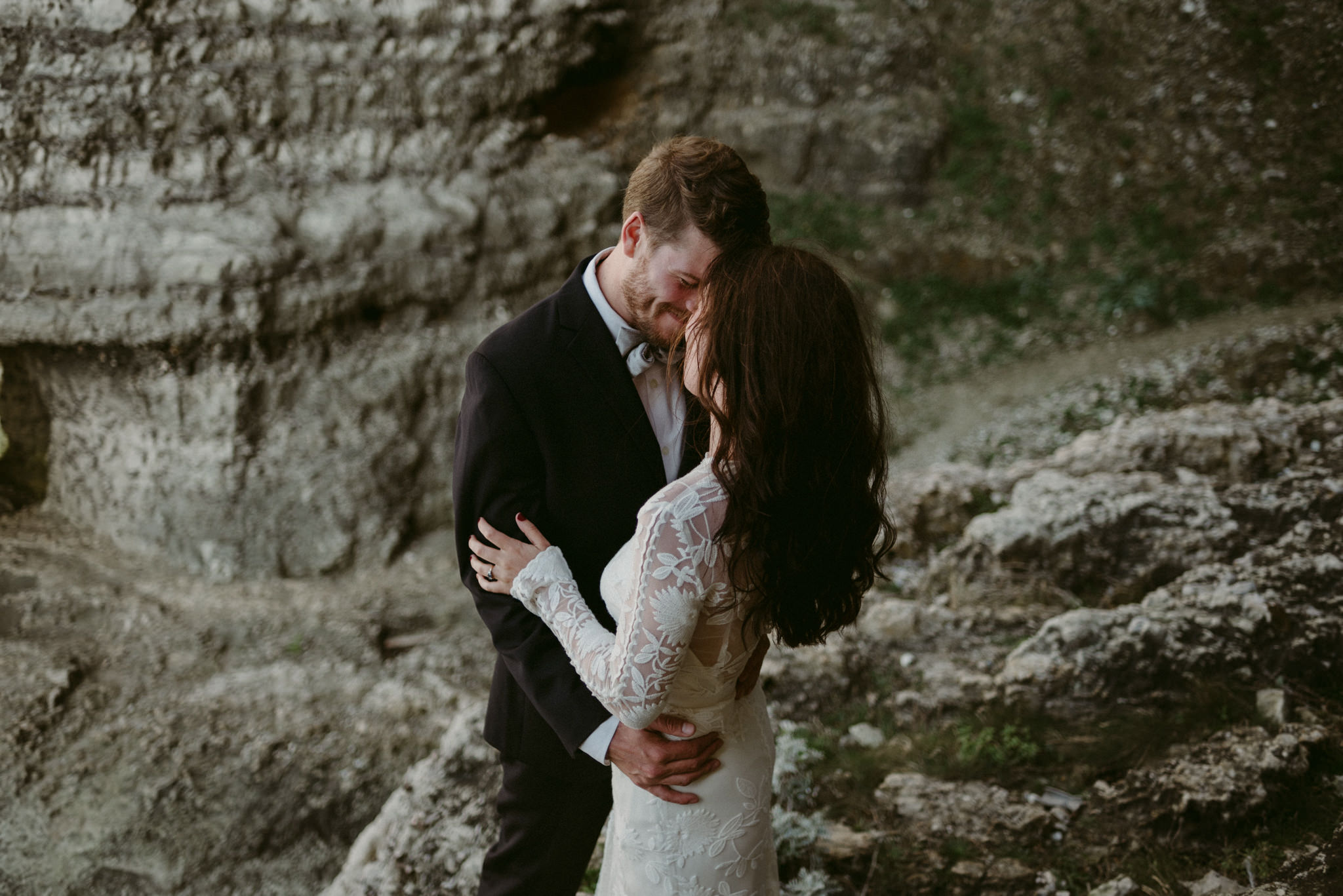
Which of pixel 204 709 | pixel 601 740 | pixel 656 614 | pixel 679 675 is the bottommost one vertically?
pixel 204 709

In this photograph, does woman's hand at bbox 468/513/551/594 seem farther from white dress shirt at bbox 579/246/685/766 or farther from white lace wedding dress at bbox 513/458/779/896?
white dress shirt at bbox 579/246/685/766

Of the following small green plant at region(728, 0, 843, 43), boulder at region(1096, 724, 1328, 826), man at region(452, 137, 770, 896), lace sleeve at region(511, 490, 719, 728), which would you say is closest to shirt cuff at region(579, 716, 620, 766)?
man at region(452, 137, 770, 896)

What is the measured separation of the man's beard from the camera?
2.31 meters

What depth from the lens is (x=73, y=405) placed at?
6.59 m

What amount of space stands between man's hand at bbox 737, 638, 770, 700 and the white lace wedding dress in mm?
31

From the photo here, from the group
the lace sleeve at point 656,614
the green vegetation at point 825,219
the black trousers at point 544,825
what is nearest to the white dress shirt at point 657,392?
the lace sleeve at point 656,614

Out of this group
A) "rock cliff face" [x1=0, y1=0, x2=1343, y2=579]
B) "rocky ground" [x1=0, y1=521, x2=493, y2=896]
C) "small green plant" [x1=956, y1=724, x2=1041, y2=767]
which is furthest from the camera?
"rock cliff face" [x1=0, y1=0, x2=1343, y2=579]

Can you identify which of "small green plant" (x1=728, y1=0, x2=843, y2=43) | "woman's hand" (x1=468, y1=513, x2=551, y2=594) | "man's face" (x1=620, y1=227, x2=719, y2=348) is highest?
"small green plant" (x1=728, y1=0, x2=843, y2=43)

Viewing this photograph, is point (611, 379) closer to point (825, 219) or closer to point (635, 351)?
point (635, 351)

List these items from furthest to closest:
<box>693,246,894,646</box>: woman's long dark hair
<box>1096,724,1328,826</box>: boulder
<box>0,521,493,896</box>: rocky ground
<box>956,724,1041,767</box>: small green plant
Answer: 1. <box>0,521,493,896</box>: rocky ground
2. <box>956,724,1041,767</box>: small green plant
3. <box>1096,724,1328,826</box>: boulder
4. <box>693,246,894,646</box>: woman's long dark hair

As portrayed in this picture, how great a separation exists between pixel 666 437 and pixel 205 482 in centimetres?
520

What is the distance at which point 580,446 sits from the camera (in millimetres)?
2311

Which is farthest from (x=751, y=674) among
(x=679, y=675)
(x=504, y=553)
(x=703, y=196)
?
(x=703, y=196)

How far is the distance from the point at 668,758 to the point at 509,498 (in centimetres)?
72
